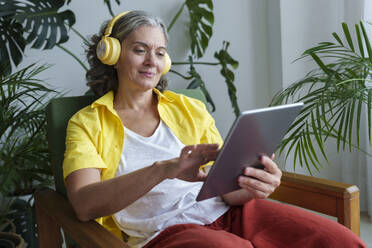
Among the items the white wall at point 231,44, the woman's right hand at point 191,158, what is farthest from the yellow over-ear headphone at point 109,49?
the white wall at point 231,44

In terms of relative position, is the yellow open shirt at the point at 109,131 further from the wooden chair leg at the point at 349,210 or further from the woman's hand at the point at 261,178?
the wooden chair leg at the point at 349,210

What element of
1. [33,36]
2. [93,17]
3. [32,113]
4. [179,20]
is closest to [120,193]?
[32,113]

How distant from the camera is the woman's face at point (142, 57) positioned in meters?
1.41

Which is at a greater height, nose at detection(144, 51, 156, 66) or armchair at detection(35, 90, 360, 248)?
nose at detection(144, 51, 156, 66)

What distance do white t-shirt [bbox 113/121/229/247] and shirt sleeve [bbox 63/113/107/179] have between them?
106mm

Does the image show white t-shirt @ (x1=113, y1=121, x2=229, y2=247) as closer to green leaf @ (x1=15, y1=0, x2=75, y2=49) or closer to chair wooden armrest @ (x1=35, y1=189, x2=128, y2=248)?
chair wooden armrest @ (x1=35, y1=189, x2=128, y2=248)

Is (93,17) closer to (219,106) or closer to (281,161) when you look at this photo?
(219,106)

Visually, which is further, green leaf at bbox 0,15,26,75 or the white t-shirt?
green leaf at bbox 0,15,26,75

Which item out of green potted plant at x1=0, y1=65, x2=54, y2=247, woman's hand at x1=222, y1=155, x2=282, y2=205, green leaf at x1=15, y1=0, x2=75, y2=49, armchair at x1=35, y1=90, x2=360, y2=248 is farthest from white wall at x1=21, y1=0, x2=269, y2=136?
woman's hand at x1=222, y1=155, x2=282, y2=205

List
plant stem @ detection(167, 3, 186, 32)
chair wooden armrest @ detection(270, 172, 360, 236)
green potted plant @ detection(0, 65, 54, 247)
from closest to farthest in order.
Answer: chair wooden armrest @ detection(270, 172, 360, 236)
green potted plant @ detection(0, 65, 54, 247)
plant stem @ detection(167, 3, 186, 32)

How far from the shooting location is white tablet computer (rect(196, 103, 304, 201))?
2.93 feet

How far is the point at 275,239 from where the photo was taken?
1.18m

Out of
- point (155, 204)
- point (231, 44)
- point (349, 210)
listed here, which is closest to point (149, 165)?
point (155, 204)

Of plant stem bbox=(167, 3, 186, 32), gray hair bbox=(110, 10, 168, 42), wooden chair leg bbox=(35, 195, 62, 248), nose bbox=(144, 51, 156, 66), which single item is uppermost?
plant stem bbox=(167, 3, 186, 32)
